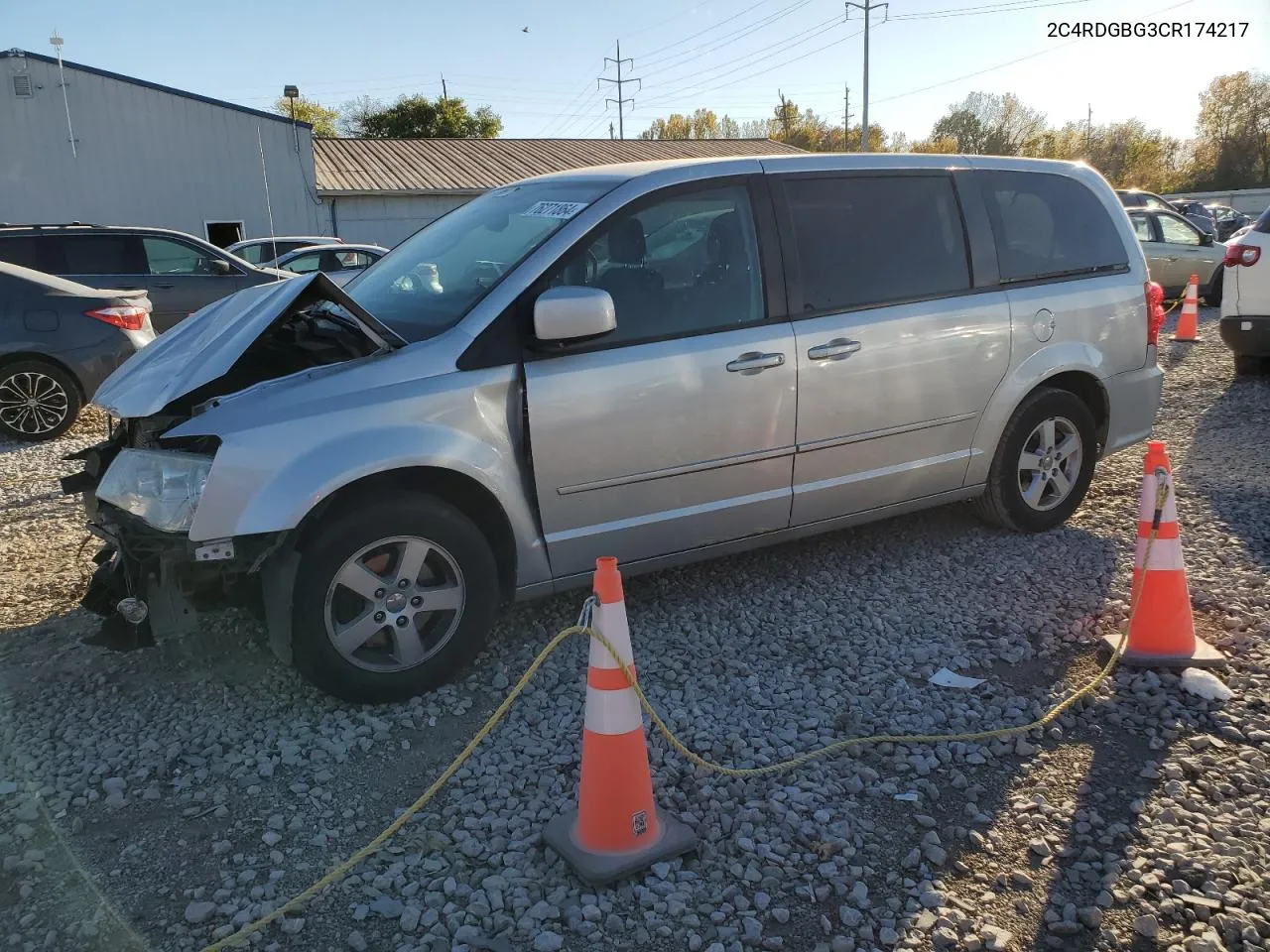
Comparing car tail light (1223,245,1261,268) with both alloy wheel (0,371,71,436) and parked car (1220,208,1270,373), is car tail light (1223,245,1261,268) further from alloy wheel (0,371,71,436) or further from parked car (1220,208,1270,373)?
alloy wheel (0,371,71,436)

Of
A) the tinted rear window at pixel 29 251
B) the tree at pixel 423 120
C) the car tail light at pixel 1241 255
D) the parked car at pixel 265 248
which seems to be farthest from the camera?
the tree at pixel 423 120

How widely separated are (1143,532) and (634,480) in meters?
2.02

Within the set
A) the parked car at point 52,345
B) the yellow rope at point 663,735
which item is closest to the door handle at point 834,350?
the yellow rope at point 663,735

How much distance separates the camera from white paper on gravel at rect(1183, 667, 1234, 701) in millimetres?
3652

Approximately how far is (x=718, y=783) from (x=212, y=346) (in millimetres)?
2438

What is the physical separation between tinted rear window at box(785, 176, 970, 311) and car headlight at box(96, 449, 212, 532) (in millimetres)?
2521

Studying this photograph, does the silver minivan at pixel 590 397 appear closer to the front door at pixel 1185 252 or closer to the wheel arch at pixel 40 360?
the wheel arch at pixel 40 360

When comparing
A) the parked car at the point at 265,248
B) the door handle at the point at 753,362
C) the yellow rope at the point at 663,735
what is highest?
the parked car at the point at 265,248

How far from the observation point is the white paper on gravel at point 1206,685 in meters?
3.65

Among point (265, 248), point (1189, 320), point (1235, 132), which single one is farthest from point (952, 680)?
point (1235, 132)

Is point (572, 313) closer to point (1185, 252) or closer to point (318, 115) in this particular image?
point (1185, 252)

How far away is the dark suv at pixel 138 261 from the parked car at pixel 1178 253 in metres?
12.5

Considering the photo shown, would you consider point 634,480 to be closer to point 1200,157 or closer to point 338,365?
point 338,365

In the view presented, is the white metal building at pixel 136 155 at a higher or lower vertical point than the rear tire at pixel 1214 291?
higher
